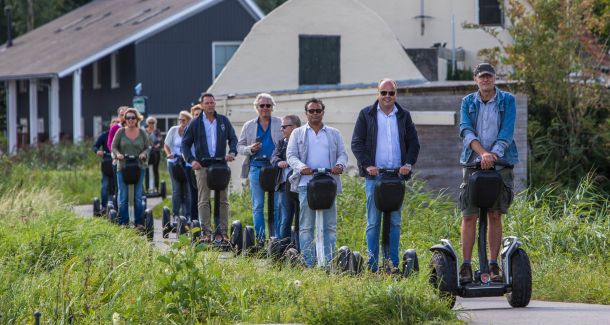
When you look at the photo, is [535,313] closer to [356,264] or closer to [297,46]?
[356,264]

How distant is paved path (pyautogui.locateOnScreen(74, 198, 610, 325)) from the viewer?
31.3ft

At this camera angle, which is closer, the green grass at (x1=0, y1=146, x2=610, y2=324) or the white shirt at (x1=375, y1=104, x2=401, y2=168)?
the green grass at (x1=0, y1=146, x2=610, y2=324)

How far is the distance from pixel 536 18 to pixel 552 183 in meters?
3.59

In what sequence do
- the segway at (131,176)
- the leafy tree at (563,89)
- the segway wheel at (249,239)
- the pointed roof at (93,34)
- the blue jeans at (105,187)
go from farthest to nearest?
the pointed roof at (93,34) → the blue jeans at (105,187) → the leafy tree at (563,89) → the segway at (131,176) → the segway wheel at (249,239)

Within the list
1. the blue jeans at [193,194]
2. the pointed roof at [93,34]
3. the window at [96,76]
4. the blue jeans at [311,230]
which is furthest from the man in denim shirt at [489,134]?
the window at [96,76]

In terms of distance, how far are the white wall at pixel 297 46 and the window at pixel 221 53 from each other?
1507cm

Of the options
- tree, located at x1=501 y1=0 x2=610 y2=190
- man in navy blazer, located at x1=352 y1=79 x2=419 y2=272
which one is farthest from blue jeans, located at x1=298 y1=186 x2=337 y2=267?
tree, located at x1=501 y1=0 x2=610 y2=190

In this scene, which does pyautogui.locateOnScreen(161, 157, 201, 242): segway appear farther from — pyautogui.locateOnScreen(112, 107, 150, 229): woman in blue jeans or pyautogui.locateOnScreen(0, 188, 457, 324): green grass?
pyautogui.locateOnScreen(0, 188, 457, 324): green grass

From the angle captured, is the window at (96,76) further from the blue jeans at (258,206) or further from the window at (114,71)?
the blue jeans at (258,206)

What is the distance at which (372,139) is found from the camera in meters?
12.0

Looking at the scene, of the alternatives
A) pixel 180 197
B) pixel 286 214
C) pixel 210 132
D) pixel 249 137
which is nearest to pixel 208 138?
pixel 210 132

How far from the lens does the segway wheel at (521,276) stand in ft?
33.5

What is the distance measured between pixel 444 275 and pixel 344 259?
1.29 meters

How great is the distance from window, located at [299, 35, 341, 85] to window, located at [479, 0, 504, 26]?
15.9 feet
